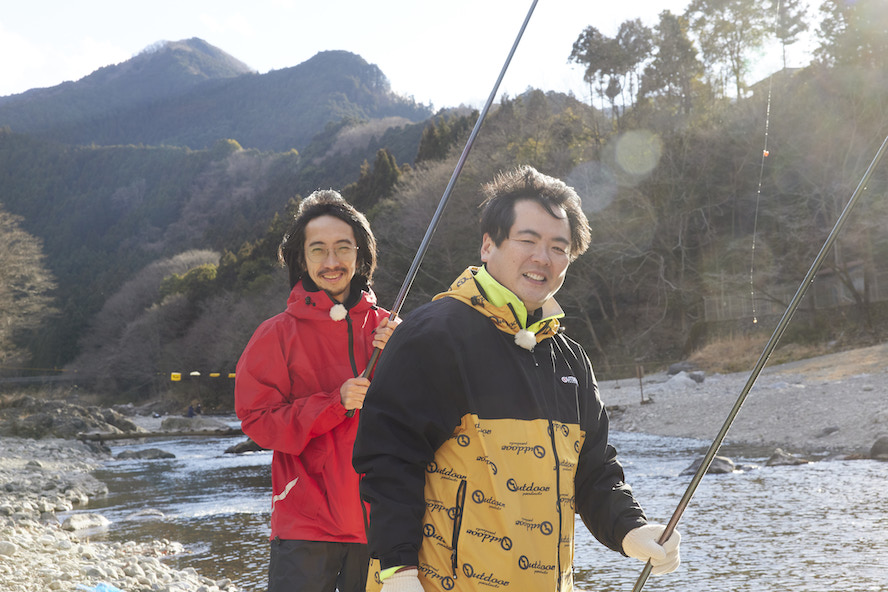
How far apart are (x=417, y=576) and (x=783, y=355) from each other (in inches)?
879

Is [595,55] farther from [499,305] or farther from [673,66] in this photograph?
[499,305]

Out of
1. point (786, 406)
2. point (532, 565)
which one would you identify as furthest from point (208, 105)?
point (532, 565)

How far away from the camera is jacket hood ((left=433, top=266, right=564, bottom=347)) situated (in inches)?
72.3

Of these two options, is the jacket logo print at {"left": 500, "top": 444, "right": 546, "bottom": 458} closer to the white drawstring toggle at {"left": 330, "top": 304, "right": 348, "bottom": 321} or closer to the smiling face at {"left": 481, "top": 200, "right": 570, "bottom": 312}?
the smiling face at {"left": 481, "top": 200, "right": 570, "bottom": 312}

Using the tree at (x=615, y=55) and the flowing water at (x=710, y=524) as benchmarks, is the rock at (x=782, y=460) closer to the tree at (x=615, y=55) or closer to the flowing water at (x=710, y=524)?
the flowing water at (x=710, y=524)

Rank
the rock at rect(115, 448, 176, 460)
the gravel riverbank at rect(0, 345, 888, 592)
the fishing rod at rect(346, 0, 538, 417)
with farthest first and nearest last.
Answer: the rock at rect(115, 448, 176, 460) → the gravel riverbank at rect(0, 345, 888, 592) → the fishing rod at rect(346, 0, 538, 417)

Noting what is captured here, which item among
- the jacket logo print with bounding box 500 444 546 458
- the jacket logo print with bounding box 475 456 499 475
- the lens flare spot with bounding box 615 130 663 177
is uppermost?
the lens flare spot with bounding box 615 130 663 177

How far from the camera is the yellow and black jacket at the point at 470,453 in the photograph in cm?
167

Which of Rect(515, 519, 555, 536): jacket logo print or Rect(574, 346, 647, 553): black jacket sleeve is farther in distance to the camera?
Rect(574, 346, 647, 553): black jacket sleeve

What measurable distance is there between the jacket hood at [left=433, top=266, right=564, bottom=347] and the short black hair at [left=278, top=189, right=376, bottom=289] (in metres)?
1.04

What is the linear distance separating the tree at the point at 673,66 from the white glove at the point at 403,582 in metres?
31.3

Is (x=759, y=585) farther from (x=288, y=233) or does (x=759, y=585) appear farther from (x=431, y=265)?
(x=431, y=265)

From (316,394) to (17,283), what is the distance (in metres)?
34.6

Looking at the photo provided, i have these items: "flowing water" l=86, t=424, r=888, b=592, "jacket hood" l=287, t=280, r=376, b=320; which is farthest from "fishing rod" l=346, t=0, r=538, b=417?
"flowing water" l=86, t=424, r=888, b=592
